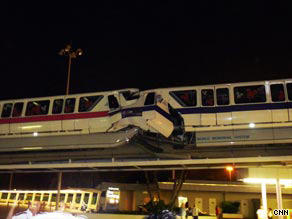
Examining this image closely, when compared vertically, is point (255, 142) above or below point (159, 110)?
below

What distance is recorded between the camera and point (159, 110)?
1505 centimetres

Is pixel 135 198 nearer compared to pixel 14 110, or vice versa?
pixel 14 110

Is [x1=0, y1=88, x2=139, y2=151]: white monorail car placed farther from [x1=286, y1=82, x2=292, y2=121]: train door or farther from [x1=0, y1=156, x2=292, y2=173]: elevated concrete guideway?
[x1=286, y1=82, x2=292, y2=121]: train door

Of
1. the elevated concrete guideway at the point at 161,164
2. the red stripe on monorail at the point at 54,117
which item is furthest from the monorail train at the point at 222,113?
the red stripe on monorail at the point at 54,117

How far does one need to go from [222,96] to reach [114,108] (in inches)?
193

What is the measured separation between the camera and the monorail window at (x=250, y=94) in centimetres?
1489

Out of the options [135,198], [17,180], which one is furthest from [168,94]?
[17,180]

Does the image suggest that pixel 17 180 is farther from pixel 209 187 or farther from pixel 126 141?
pixel 126 141

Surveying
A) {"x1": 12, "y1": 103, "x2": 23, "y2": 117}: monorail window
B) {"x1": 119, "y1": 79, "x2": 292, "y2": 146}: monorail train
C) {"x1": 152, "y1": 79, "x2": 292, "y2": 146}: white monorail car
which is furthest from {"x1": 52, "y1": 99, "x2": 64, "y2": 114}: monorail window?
{"x1": 152, "y1": 79, "x2": 292, "y2": 146}: white monorail car

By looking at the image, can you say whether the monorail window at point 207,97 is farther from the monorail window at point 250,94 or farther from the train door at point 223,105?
the monorail window at point 250,94

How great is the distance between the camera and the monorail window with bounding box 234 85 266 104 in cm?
1489

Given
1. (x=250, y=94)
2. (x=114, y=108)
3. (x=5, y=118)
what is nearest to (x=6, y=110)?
(x=5, y=118)

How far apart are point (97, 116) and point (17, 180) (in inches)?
801

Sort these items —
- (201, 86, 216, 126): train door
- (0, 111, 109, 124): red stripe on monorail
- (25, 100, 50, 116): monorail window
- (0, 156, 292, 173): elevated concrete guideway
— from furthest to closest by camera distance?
(25, 100, 50, 116): monorail window → (0, 111, 109, 124): red stripe on monorail → (201, 86, 216, 126): train door → (0, 156, 292, 173): elevated concrete guideway
